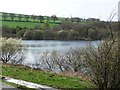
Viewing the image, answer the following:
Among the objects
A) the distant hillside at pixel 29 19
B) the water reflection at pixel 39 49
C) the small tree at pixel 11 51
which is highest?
the distant hillside at pixel 29 19

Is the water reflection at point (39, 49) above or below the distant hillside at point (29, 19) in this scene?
below

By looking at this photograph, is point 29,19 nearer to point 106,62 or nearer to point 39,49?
point 39,49

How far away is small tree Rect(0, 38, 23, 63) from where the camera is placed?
36281 mm

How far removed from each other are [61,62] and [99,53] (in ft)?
69.2

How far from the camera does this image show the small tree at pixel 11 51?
36281mm

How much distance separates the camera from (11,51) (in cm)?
3684

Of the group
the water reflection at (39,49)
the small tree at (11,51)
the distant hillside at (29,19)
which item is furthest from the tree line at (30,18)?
the small tree at (11,51)

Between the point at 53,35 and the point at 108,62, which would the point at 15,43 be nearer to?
the point at 108,62

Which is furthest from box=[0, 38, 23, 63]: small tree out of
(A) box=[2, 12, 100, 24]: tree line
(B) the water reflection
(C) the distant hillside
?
(A) box=[2, 12, 100, 24]: tree line

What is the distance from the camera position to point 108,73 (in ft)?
40.1

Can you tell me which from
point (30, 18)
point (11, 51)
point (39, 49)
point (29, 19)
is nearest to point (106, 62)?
point (11, 51)

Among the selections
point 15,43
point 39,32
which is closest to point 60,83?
point 15,43

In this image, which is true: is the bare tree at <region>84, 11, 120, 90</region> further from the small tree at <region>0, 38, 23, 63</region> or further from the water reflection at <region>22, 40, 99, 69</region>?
the small tree at <region>0, 38, 23, 63</region>

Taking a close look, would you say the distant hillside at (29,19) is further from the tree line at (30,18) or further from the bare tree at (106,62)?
the bare tree at (106,62)
